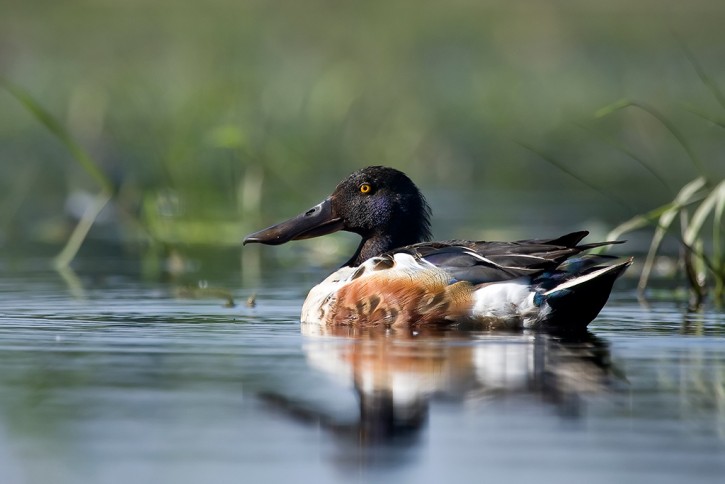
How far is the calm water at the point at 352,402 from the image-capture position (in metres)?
4.53

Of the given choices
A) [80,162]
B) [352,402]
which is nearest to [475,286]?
[352,402]

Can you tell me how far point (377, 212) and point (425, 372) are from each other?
288 centimetres

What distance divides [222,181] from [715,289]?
32.1 feet

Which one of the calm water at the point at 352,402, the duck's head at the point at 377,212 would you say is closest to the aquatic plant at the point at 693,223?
the calm water at the point at 352,402

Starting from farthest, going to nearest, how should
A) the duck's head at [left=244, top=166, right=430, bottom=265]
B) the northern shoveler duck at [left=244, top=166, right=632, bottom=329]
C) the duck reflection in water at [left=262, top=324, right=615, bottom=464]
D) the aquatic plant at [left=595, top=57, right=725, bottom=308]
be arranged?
the duck's head at [left=244, top=166, right=430, bottom=265] → the aquatic plant at [left=595, top=57, right=725, bottom=308] → the northern shoveler duck at [left=244, top=166, right=632, bottom=329] → the duck reflection in water at [left=262, top=324, right=615, bottom=464]

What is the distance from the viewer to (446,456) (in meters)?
4.65

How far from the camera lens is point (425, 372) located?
241 inches

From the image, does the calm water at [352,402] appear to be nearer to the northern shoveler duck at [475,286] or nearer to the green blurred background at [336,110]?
the northern shoveler duck at [475,286]

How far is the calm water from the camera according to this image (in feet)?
14.9

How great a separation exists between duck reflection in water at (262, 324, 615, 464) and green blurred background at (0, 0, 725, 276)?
362cm

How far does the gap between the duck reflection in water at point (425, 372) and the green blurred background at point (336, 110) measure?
143 inches

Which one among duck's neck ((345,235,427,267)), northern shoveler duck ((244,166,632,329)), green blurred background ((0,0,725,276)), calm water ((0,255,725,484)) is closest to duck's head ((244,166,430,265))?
duck's neck ((345,235,427,267))

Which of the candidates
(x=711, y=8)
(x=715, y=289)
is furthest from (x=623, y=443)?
(x=711, y=8)

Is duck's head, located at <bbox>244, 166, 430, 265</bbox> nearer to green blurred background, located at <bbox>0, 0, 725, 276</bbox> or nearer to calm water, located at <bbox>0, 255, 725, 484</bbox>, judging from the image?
calm water, located at <bbox>0, 255, 725, 484</bbox>
